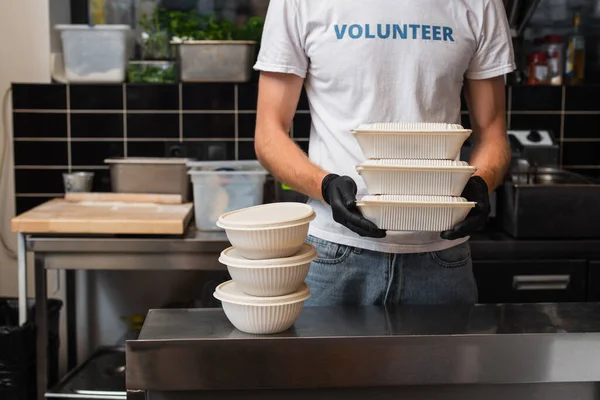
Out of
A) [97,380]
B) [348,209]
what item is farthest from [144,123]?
[348,209]

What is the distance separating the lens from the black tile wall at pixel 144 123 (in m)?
3.29

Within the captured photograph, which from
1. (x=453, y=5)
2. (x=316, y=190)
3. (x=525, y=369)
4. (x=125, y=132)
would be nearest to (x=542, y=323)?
(x=525, y=369)

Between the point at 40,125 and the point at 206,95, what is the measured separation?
66cm

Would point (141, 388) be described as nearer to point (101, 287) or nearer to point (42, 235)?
point (42, 235)

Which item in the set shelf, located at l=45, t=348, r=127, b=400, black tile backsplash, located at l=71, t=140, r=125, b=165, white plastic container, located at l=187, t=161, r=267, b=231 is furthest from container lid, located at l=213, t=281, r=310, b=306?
black tile backsplash, located at l=71, t=140, r=125, b=165

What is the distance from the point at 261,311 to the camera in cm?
127


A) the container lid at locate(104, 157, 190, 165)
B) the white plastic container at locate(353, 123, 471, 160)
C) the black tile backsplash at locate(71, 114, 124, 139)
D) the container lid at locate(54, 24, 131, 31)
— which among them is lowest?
the container lid at locate(104, 157, 190, 165)

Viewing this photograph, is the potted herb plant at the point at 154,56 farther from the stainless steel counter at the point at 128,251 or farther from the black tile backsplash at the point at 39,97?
the stainless steel counter at the point at 128,251

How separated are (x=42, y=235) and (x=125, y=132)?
2.34ft

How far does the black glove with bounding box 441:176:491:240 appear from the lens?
1.33 meters

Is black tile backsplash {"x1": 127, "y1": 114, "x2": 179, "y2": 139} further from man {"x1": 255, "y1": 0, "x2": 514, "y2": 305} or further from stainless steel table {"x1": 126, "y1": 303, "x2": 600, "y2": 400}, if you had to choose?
stainless steel table {"x1": 126, "y1": 303, "x2": 600, "y2": 400}

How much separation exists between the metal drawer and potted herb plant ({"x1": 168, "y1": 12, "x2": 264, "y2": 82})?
1.19 meters

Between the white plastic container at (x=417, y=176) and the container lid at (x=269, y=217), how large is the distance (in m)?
0.12

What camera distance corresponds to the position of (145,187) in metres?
3.06
